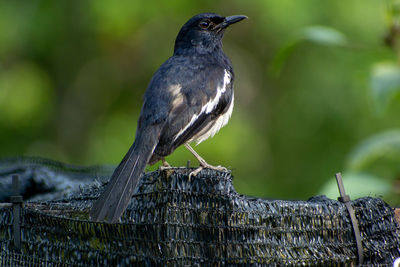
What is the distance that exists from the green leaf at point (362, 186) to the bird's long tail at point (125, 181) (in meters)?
1.18

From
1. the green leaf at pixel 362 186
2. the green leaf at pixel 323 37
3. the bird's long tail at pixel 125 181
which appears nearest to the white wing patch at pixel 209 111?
the bird's long tail at pixel 125 181

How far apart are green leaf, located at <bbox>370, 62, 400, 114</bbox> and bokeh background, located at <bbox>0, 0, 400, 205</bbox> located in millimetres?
4661

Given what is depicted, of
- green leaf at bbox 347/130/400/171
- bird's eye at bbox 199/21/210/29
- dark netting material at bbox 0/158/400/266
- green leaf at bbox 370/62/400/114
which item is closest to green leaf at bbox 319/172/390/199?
green leaf at bbox 347/130/400/171

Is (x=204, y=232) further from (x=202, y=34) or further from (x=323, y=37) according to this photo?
(x=202, y=34)

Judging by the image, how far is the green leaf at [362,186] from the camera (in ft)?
11.9

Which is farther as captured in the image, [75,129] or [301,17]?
Answer: [75,129]

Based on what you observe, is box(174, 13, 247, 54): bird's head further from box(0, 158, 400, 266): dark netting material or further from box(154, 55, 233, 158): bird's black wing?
box(0, 158, 400, 266): dark netting material

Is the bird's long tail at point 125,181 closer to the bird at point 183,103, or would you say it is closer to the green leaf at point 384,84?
the bird at point 183,103

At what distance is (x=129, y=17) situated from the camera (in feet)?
31.2

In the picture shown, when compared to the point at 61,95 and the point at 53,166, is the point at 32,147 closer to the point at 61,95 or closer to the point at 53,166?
the point at 61,95

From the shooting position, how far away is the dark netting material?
9.52 feet

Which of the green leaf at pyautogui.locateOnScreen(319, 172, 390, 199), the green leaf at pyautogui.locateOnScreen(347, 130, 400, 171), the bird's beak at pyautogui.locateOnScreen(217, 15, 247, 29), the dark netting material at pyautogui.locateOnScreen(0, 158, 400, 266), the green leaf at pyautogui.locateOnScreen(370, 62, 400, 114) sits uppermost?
the bird's beak at pyautogui.locateOnScreen(217, 15, 247, 29)

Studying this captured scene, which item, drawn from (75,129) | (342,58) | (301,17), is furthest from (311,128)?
(75,129)

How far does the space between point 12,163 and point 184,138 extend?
1554 mm
